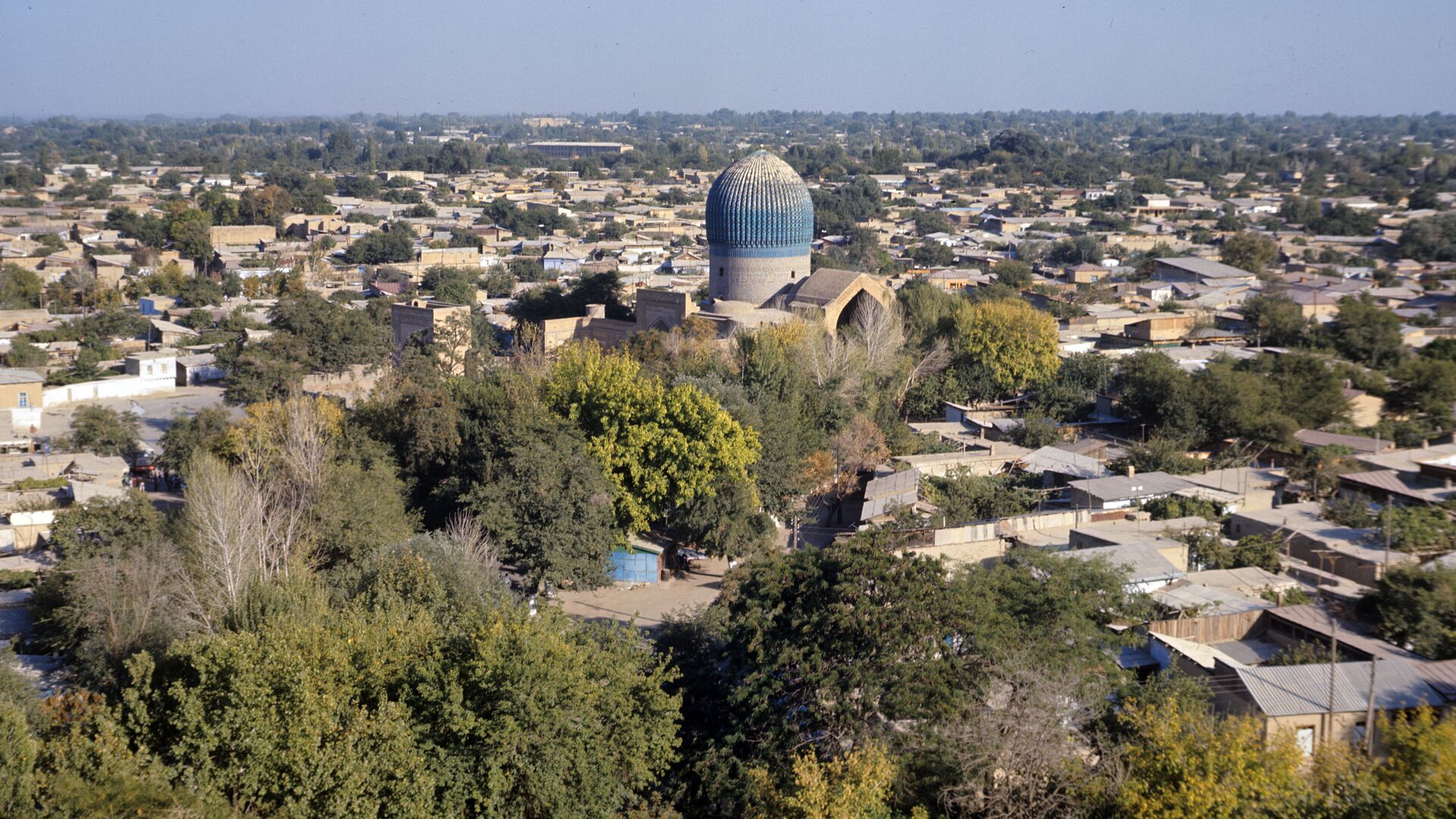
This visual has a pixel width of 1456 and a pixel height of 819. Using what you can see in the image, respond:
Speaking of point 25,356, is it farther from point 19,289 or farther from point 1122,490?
point 1122,490

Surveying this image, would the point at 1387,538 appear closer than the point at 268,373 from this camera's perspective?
Yes

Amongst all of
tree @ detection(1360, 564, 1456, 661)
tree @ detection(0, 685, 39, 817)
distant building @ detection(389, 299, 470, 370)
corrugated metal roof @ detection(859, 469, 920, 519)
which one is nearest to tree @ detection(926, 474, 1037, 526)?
corrugated metal roof @ detection(859, 469, 920, 519)

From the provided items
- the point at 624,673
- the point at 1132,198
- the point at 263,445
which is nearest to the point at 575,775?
the point at 624,673

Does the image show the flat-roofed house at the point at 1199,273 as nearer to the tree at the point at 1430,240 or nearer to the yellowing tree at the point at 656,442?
the tree at the point at 1430,240

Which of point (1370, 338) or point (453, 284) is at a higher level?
point (1370, 338)

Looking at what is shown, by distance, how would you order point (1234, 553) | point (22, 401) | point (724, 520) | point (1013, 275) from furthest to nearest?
1. point (1013, 275)
2. point (22, 401)
3. point (724, 520)
4. point (1234, 553)

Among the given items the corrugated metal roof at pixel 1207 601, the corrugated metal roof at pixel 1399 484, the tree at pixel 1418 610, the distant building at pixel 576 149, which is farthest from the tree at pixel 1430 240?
the distant building at pixel 576 149

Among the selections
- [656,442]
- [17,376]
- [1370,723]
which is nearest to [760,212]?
[656,442]
